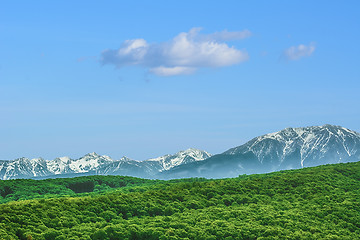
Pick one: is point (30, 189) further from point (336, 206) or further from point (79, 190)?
point (336, 206)

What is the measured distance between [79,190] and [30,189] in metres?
8.22

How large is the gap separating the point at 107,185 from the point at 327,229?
36885 millimetres

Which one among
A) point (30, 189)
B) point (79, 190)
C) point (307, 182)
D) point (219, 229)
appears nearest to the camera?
point (219, 229)

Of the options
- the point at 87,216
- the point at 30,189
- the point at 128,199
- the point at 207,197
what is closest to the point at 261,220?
the point at 207,197

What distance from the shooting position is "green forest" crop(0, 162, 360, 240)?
110 ft

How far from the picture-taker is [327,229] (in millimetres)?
40312

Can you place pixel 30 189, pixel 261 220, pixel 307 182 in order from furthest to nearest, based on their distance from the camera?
pixel 30 189
pixel 307 182
pixel 261 220

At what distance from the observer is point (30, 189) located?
60500 millimetres

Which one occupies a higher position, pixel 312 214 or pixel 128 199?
pixel 128 199

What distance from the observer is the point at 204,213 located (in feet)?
132

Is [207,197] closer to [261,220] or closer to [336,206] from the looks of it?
[261,220]

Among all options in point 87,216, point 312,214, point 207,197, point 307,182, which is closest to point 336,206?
point 312,214

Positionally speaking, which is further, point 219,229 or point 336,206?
point 336,206

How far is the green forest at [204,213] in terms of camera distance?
33.6m
